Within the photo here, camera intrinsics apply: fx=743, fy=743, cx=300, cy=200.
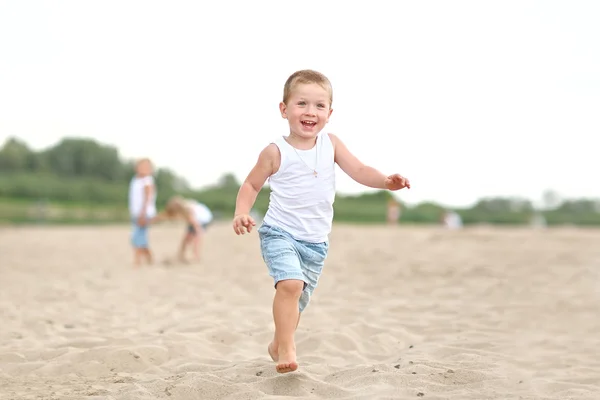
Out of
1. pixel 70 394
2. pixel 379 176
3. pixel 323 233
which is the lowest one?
pixel 70 394

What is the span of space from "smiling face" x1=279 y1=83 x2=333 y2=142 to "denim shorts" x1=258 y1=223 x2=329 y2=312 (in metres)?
0.57

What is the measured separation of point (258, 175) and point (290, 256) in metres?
0.49

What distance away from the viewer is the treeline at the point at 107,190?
36.0m

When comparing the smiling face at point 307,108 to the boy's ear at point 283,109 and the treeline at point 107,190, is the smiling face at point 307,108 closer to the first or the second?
the boy's ear at point 283,109

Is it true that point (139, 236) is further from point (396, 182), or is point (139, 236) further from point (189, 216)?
point (396, 182)

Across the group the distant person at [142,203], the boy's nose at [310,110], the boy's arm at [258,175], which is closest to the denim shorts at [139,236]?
the distant person at [142,203]

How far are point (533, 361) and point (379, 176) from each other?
172 cm

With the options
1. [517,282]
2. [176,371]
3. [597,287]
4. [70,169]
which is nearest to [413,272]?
[517,282]

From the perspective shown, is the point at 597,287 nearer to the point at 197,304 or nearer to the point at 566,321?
the point at 566,321

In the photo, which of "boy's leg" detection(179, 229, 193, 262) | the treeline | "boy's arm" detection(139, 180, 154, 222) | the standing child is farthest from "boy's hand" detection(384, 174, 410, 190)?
the treeline

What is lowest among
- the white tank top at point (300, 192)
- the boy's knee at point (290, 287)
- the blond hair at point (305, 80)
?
the boy's knee at point (290, 287)

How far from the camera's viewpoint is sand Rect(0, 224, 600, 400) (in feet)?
13.3

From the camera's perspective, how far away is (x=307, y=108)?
3984 millimetres

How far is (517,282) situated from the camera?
904cm
